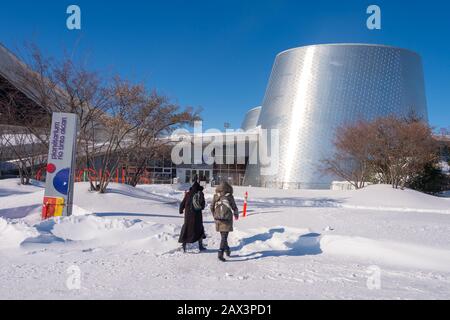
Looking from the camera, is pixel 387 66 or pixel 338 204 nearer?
pixel 338 204

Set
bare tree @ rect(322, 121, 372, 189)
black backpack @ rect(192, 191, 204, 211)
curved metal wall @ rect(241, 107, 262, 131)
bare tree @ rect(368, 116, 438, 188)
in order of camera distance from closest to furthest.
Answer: black backpack @ rect(192, 191, 204, 211), bare tree @ rect(368, 116, 438, 188), bare tree @ rect(322, 121, 372, 189), curved metal wall @ rect(241, 107, 262, 131)

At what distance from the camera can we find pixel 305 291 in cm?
416

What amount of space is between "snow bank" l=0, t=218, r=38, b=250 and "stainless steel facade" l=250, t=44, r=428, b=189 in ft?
96.0

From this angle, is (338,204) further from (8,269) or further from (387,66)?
(387,66)

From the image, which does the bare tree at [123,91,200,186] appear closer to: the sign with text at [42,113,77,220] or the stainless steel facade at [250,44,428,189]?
Result: the sign with text at [42,113,77,220]

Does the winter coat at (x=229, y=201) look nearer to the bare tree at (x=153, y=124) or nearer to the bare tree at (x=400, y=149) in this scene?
the bare tree at (x=153, y=124)

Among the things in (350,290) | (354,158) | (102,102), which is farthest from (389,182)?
(350,290)

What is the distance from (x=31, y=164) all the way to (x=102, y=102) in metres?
11.1

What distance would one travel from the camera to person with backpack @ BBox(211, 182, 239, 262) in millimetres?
5742

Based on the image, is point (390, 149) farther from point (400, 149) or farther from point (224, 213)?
point (224, 213)

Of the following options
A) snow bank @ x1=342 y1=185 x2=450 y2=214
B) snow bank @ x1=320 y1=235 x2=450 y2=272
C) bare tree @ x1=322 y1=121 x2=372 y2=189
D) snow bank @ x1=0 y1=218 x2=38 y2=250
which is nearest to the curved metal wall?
bare tree @ x1=322 y1=121 x2=372 y2=189

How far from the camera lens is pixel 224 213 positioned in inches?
227

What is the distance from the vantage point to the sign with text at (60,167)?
877cm
